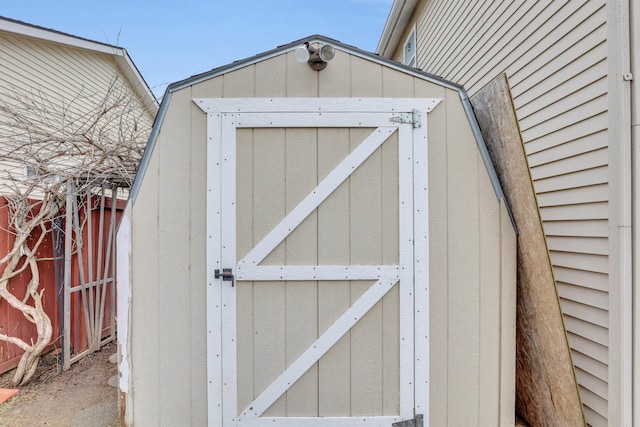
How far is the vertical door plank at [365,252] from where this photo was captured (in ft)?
7.11

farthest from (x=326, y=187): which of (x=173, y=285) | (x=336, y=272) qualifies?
(x=173, y=285)

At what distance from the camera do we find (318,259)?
7.10ft

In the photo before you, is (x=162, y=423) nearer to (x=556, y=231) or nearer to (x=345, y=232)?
(x=345, y=232)

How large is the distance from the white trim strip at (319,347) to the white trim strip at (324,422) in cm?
5

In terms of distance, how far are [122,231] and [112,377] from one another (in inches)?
73.2

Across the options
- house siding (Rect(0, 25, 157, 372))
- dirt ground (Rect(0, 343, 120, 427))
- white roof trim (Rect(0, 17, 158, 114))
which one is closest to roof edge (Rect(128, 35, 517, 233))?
dirt ground (Rect(0, 343, 120, 427))

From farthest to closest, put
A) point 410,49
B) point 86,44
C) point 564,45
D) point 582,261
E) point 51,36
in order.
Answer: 1. point 86,44
2. point 410,49
3. point 51,36
4. point 564,45
5. point 582,261

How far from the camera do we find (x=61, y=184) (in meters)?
3.32

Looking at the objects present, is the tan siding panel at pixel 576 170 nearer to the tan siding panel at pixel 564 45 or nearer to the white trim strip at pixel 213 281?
the tan siding panel at pixel 564 45

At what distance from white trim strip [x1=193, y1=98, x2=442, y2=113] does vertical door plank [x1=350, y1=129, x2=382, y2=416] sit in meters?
0.16

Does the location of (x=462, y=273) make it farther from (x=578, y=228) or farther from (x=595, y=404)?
(x=595, y=404)

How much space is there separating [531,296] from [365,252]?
1.04 meters

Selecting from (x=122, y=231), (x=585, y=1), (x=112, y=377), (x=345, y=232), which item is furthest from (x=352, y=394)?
(x=585, y=1)

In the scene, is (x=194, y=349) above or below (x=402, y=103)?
below
